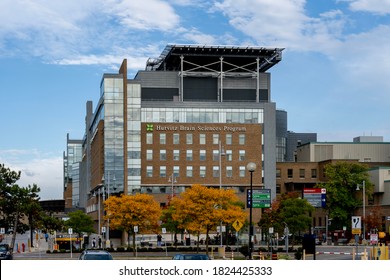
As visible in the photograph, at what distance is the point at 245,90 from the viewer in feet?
484

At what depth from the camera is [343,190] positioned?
12769 cm

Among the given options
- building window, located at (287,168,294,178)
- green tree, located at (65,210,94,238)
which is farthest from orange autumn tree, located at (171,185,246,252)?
building window, located at (287,168,294,178)

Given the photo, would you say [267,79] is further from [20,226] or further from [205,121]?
[20,226]

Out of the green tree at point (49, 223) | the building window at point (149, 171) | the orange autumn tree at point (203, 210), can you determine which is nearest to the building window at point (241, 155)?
the building window at point (149, 171)

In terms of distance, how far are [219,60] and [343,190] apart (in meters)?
35.8

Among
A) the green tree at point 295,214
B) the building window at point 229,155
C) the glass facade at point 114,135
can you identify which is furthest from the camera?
the building window at point 229,155

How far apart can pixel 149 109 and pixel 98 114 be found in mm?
15703

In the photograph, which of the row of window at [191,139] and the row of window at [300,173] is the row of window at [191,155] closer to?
the row of window at [191,139]

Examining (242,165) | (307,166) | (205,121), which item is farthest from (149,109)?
(307,166)

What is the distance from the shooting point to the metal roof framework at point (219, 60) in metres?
139

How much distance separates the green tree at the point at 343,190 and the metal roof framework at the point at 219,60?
899 inches

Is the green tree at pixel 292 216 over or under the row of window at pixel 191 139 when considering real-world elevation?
under

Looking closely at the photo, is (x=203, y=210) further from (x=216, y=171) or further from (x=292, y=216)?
(x=216, y=171)

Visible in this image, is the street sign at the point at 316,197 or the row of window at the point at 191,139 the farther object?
the row of window at the point at 191,139
